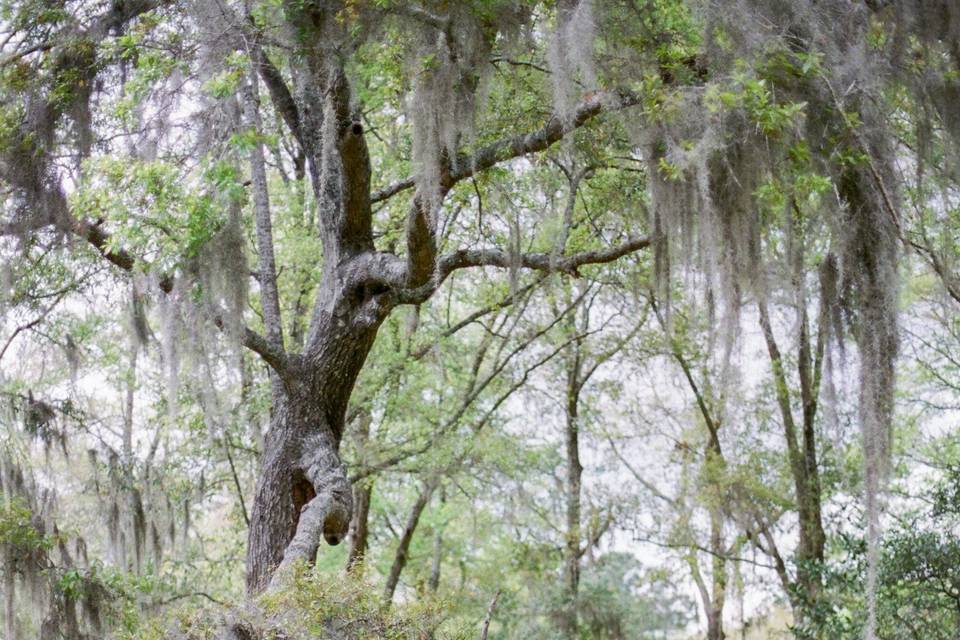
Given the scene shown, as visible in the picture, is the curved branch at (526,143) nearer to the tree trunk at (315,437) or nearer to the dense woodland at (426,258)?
the dense woodland at (426,258)

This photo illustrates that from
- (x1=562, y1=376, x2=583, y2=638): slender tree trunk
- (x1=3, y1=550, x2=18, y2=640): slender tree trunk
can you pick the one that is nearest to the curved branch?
(x1=3, y1=550, x2=18, y2=640): slender tree trunk

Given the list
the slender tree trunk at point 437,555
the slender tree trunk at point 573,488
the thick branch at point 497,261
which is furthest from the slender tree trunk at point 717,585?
the thick branch at point 497,261

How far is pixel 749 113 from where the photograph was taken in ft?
17.0

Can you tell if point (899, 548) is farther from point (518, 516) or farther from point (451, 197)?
point (518, 516)

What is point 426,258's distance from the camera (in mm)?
6316

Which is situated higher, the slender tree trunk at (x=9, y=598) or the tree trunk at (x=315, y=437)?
the tree trunk at (x=315, y=437)

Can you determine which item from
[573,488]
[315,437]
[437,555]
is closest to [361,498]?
[573,488]

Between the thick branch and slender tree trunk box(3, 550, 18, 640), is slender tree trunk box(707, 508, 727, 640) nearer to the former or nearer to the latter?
the thick branch

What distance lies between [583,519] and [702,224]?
29.2ft

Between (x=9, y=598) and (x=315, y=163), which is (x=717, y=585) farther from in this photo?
(x=9, y=598)

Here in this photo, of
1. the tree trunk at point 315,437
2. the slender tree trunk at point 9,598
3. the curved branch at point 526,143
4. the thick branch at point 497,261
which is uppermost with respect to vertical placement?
the curved branch at point 526,143

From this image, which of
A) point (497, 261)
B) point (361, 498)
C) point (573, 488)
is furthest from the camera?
point (573, 488)

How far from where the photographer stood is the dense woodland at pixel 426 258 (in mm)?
5000

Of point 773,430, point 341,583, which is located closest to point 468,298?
point 773,430
